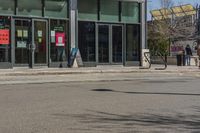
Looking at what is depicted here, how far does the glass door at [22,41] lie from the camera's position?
2612 cm

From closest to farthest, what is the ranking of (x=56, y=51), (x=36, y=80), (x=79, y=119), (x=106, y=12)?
(x=79, y=119) → (x=36, y=80) → (x=56, y=51) → (x=106, y=12)

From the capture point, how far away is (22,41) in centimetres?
2623

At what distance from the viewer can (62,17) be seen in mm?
27797

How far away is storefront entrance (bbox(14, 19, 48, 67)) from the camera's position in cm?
2616

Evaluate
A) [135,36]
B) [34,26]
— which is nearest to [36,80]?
[34,26]

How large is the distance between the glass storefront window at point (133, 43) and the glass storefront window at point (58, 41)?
4380 millimetres

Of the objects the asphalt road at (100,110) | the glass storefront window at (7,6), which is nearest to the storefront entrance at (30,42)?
the glass storefront window at (7,6)

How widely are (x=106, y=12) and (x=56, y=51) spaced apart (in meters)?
4.01

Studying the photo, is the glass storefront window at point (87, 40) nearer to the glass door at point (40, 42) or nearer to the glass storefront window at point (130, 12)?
the glass door at point (40, 42)

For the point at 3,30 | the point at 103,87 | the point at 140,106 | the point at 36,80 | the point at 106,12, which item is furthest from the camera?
the point at 106,12

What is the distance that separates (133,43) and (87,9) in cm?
384

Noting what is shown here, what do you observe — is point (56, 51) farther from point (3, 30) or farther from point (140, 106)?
point (140, 106)

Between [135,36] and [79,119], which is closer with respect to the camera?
[79,119]

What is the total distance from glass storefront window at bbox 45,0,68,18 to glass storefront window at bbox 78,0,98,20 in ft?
2.93
